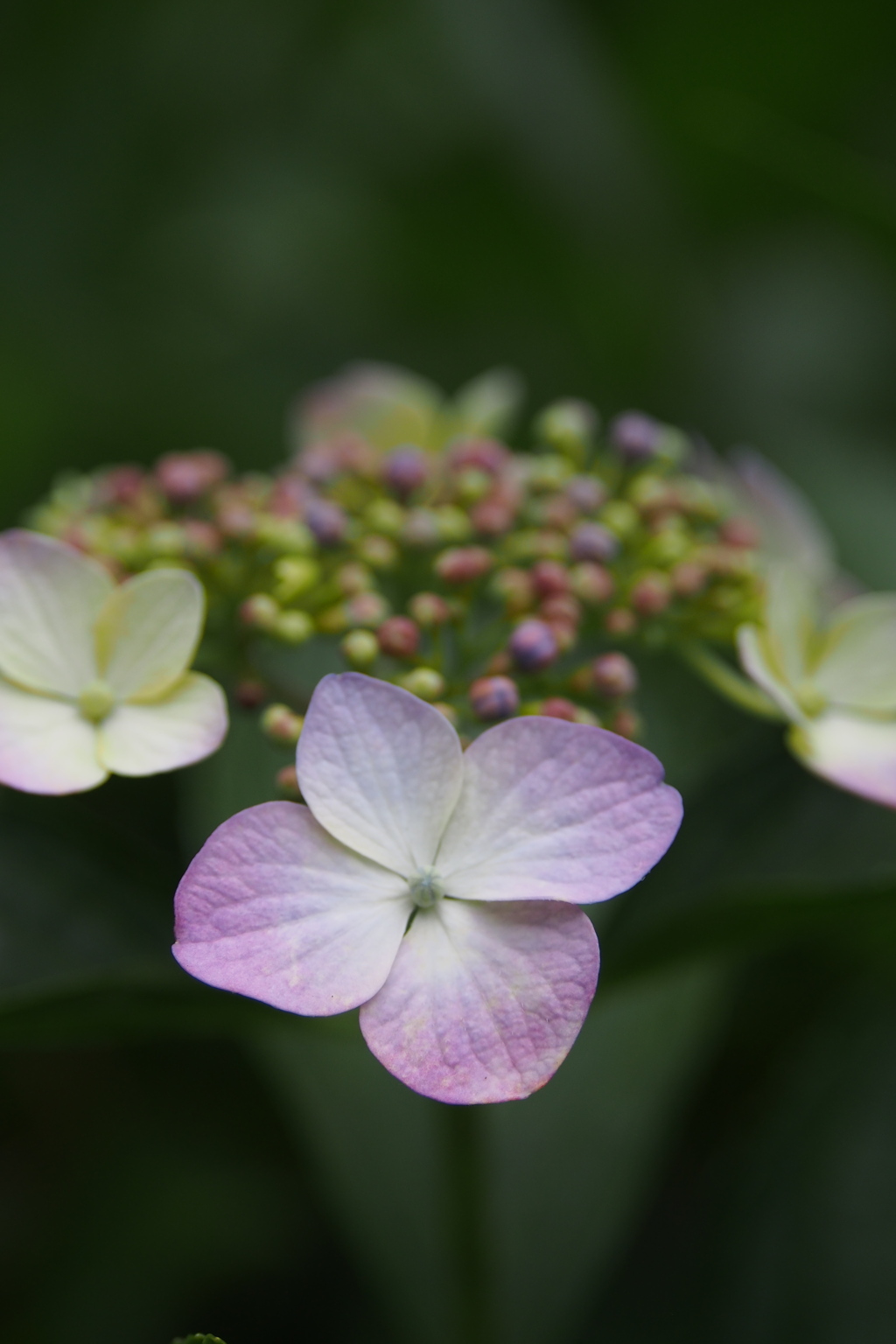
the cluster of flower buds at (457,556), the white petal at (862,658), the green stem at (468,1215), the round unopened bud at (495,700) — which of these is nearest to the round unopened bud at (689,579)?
the cluster of flower buds at (457,556)

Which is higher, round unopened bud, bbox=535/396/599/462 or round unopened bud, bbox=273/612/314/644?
round unopened bud, bbox=535/396/599/462

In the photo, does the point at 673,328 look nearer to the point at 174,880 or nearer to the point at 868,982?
the point at 868,982

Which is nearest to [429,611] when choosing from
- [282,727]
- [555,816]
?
[282,727]

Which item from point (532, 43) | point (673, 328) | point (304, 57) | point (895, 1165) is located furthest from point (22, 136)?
point (895, 1165)

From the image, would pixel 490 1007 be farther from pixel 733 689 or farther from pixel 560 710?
pixel 733 689

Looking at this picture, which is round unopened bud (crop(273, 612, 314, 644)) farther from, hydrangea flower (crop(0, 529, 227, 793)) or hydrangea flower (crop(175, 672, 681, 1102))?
hydrangea flower (crop(175, 672, 681, 1102))

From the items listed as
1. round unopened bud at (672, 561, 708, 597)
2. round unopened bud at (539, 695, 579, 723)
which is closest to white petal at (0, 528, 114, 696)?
round unopened bud at (539, 695, 579, 723)

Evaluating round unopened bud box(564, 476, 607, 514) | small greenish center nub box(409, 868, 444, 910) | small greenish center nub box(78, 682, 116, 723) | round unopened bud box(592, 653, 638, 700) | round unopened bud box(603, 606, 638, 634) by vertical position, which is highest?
round unopened bud box(564, 476, 607, 514)
